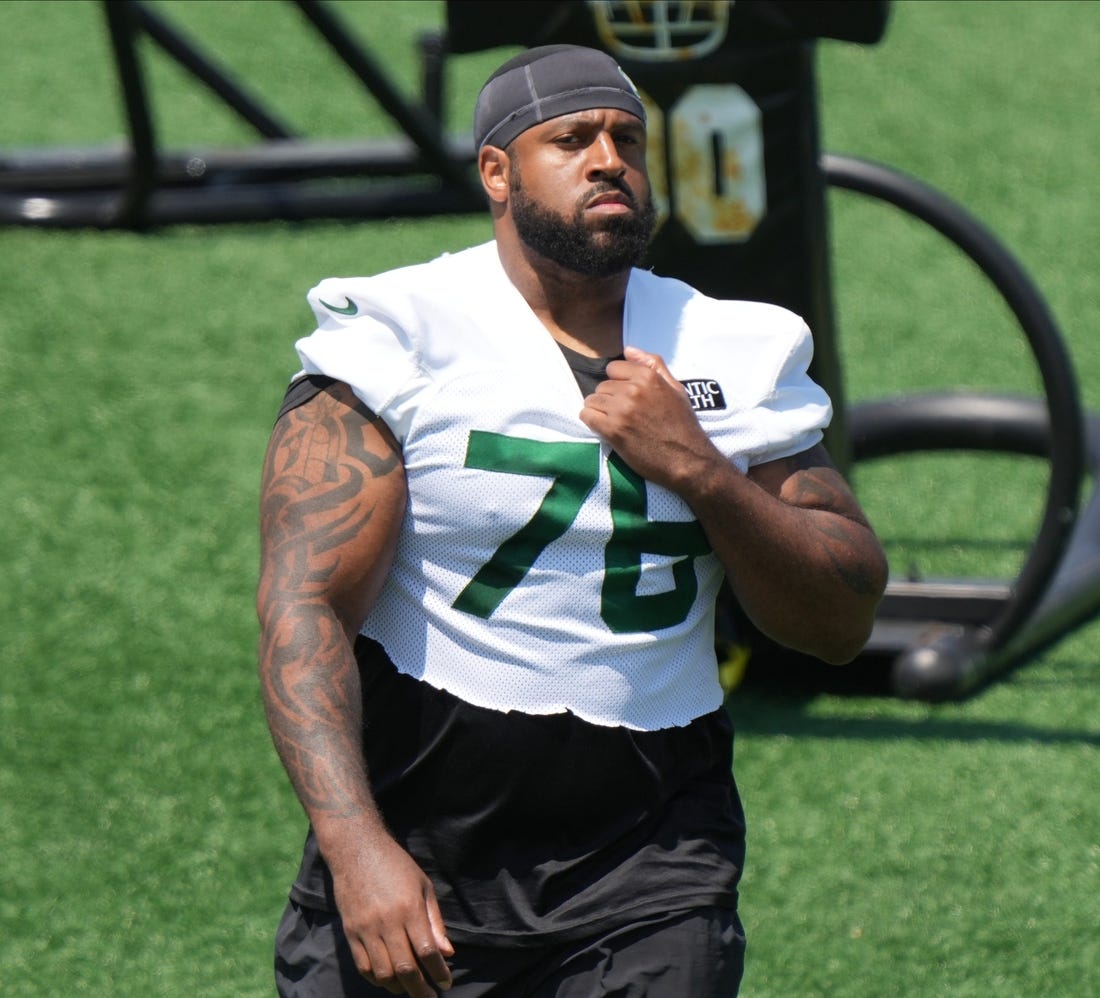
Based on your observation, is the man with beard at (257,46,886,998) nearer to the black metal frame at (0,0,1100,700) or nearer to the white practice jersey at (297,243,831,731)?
the white practice jersey at (297,243,831,731)

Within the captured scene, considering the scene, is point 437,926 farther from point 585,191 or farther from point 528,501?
point 585,191

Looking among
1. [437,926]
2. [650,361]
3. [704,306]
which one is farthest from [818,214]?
[437,926]

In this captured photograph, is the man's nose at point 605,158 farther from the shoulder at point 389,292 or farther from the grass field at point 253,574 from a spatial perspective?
the grass field at point 253,574

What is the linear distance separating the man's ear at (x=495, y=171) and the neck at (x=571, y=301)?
0.10 metres

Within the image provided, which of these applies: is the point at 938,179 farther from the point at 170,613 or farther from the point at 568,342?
the point at 568,342

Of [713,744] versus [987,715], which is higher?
[713,744]

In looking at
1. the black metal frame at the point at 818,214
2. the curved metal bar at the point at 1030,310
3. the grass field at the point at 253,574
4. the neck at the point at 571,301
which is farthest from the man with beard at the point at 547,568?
the curved metal bar at the point at 1030,310

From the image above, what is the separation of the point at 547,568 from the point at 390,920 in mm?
503

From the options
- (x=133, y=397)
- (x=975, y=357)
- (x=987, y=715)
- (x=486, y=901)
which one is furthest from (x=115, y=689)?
(x=975, y=357)

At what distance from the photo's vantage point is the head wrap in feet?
9.20

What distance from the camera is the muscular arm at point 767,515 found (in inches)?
102

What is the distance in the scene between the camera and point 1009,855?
442 centimetres

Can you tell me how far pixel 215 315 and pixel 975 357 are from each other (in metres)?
2.68

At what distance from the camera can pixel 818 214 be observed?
15.2ft
